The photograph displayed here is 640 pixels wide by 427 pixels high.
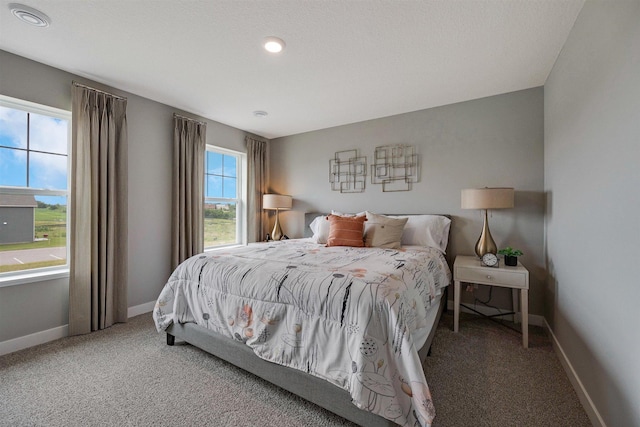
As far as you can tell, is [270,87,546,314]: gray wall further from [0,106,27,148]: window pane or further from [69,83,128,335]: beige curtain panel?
[0,106,27,148]: window pane

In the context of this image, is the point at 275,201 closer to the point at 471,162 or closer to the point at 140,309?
the point at 140,309

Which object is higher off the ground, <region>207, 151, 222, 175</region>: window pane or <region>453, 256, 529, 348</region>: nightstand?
<region>207, 151, 222, 175</region>: window pane

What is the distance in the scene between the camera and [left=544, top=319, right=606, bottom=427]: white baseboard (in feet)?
4.72

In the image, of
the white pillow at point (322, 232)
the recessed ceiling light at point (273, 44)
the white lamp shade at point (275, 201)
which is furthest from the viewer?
the white lamp shade at point (275, 201)

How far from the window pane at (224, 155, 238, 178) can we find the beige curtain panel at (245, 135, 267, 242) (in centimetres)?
23

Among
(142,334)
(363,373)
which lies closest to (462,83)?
(363,373)

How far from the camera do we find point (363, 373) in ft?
4.22

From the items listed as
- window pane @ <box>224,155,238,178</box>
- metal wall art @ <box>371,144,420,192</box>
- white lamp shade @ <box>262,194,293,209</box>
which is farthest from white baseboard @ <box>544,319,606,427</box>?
window pane @ <box>224,155,238,178</box>

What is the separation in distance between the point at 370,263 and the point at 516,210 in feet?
6.47

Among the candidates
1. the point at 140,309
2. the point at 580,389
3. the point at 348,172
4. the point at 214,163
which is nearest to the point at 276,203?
the point at 214,163

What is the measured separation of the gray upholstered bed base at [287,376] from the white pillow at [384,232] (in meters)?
1.04

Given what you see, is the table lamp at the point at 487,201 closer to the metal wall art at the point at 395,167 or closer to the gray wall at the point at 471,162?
the gray wall at the point at 471,162

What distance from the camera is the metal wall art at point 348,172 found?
3863 mm

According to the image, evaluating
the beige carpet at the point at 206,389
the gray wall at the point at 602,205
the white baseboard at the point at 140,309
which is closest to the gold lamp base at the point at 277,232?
the white baseboard at the point at 140,309
